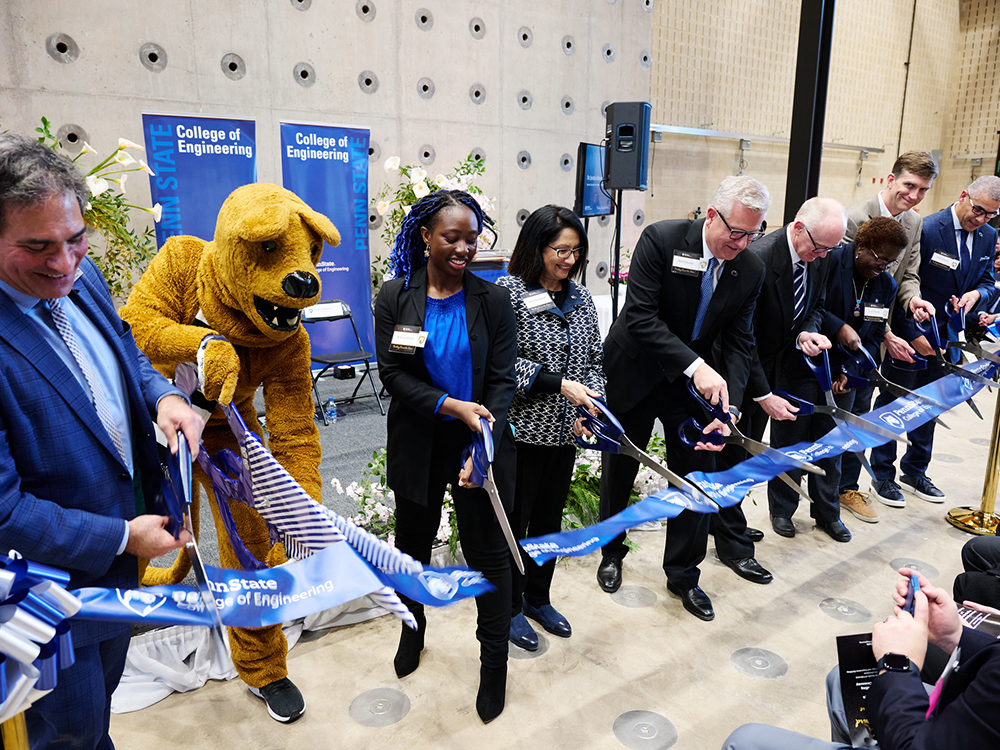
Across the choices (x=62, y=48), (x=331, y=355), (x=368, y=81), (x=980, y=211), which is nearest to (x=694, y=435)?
(x=980, y=211)

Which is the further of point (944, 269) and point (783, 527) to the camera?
point (944, 269)

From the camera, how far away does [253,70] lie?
19.5 feet

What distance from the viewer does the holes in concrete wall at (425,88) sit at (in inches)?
271

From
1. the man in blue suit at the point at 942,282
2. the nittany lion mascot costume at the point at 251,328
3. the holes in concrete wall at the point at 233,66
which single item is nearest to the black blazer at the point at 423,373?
the nittany lion mascot costume at the point at 251,328

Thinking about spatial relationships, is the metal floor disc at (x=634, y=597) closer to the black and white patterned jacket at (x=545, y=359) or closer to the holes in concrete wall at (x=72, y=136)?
the black and white patterned jacket at (x=545, y=359)

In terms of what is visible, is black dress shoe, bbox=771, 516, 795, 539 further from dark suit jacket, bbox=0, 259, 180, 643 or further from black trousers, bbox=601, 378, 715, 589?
dark suit jacket, bbox=0, 259, 180, 643

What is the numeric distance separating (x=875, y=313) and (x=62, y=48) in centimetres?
585

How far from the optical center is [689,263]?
8.59ft

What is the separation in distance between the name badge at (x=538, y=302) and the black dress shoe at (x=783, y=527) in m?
2.15

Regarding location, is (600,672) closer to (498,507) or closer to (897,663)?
(498,507)

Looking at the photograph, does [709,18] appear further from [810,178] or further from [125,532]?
[125,532]

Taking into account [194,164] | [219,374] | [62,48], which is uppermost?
[62,48]

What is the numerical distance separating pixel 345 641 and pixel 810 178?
15.4 ft

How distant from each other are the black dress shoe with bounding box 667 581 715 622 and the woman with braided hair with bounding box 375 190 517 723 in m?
1.05
